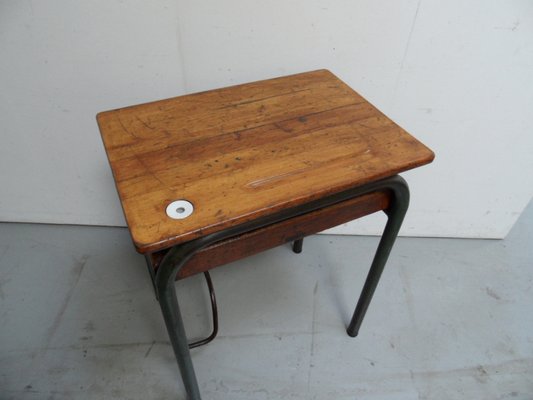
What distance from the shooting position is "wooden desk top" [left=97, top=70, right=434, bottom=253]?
71cm

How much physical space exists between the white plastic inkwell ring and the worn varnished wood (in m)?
0.10

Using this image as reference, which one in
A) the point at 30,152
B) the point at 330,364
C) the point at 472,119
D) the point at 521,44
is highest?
the point at 521,44

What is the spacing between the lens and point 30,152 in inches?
58.3

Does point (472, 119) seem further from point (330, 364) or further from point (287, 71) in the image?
point (330, 364)

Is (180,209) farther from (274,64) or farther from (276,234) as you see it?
(274,64)

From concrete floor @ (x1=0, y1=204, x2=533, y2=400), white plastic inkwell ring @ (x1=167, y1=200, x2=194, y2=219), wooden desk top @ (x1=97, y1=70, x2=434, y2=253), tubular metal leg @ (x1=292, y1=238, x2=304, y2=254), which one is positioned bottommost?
concrete floor @ (x1=0, y1=204, x2=533, y2=400)

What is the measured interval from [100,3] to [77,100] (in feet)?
1.17

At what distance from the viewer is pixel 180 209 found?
71cm

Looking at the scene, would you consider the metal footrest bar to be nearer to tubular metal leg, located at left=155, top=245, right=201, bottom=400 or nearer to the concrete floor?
the concrete floor

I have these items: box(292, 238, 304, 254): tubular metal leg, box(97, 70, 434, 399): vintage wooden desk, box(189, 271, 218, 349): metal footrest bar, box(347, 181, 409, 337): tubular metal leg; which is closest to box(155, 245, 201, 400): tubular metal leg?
box(97, 70, 434, 399): vintage wooden desk

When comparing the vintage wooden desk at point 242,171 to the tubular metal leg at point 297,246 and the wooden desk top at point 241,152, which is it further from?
the tubular metal leg at point 297,246

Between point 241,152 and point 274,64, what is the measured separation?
1.75ft

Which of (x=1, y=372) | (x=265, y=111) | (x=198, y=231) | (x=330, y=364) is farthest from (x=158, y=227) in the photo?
(x=1, y=372)

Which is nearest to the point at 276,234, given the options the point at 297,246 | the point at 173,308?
the point at 173,308
